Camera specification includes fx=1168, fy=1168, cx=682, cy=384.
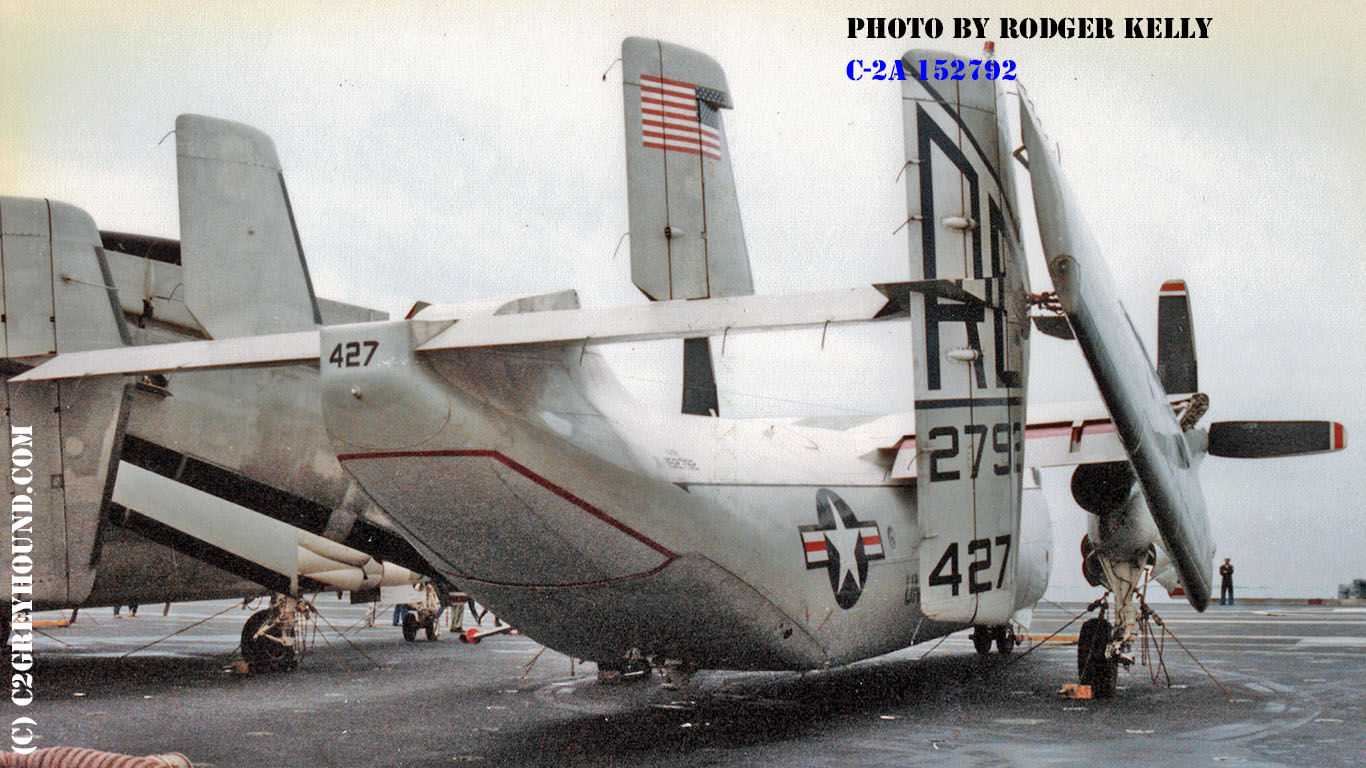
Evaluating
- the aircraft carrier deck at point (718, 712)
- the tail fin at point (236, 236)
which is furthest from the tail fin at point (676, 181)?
the tail fin at point (236, 236)

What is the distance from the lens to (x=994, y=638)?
17.4 metres

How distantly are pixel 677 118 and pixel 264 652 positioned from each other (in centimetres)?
1062

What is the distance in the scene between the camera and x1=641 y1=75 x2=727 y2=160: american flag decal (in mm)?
9039

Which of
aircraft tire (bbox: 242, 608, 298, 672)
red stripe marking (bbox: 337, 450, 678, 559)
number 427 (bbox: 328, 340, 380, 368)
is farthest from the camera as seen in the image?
aircraft tire (bbox: 242, 608, 298, 672)

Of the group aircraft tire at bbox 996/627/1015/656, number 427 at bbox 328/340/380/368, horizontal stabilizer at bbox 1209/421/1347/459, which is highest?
number 427 at bbox 328/340/380/368

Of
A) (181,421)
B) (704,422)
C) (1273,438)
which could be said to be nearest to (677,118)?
(704,422)

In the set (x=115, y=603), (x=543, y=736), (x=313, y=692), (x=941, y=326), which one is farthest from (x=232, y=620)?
(x=941, y=326)

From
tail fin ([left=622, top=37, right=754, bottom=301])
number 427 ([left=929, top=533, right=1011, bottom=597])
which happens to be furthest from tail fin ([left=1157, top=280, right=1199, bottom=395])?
tail fin ([left=622, top=37, right=754, bottom=301])

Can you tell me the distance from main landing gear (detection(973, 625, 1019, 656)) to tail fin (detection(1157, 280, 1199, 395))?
5020mm

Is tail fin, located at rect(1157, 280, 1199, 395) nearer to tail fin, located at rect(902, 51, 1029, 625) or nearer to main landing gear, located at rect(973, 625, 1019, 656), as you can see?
main landing gear, located at rect(973, 625, 1019, 656)

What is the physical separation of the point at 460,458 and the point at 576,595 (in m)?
1.91

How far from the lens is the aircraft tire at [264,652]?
1605 cm

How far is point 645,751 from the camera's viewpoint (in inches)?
376

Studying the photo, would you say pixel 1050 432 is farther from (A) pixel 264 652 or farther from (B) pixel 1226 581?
(B) pixel 1226 581
